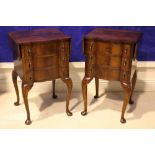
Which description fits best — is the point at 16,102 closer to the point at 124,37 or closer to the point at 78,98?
the point at 78,98

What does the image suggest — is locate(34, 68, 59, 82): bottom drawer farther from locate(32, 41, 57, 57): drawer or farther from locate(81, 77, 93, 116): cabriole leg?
locate(81, 77, 93, 116): cabriole leg

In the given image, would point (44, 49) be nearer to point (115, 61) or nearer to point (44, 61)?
point (44, 61)

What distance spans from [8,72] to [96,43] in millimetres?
838

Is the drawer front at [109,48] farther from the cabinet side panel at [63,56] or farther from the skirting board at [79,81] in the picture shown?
the skirting board at [79,81]

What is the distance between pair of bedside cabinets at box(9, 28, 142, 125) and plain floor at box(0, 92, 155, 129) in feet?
0.76

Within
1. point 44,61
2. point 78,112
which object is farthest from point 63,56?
point 78,112

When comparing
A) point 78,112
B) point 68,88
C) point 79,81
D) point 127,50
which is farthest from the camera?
point 79,81

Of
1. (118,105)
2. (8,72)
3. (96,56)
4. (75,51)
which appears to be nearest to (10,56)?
(8,72)

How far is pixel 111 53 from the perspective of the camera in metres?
1.58

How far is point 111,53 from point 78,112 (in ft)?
1.75

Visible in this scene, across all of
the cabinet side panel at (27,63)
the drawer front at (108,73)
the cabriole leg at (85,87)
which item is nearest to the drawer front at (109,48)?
the drawer front at (108,73)

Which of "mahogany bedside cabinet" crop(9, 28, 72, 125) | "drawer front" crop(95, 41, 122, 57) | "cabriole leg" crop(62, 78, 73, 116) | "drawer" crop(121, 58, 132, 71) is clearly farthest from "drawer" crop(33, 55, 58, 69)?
"drawer" crop(121, 58, 132, 71)
